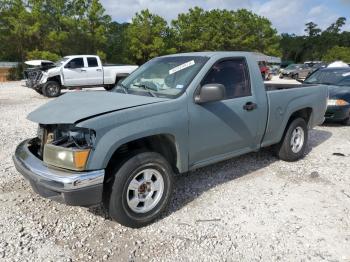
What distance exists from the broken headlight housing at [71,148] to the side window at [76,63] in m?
12.7

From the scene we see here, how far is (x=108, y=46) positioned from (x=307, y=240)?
31.5 meters

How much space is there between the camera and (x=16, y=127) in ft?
26.6

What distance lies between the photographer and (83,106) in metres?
3.52

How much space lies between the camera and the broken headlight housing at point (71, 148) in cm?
308

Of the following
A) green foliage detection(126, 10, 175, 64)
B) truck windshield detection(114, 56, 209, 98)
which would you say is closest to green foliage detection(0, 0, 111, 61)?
green foliage detection(126, 10, 175, 64)

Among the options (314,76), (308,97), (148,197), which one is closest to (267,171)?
(308,97)

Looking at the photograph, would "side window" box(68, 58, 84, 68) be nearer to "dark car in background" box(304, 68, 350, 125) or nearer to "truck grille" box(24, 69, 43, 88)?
"truck grille" box(24, 69, 43, 88)

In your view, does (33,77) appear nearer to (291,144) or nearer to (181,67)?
(181,67)

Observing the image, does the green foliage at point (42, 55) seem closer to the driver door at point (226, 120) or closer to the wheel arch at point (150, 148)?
the driver door at point (226, 120)

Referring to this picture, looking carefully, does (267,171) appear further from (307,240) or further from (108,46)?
(108,46)

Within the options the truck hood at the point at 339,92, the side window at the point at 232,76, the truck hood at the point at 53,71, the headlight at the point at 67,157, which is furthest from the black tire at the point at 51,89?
the headlight at the point at 67,157

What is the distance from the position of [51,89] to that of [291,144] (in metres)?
12.1

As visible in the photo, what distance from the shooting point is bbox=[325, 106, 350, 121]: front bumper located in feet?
27.6

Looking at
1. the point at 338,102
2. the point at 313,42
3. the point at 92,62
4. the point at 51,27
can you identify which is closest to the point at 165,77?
the point at 338,102
